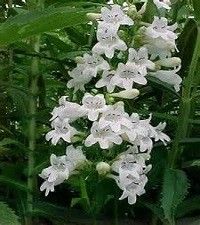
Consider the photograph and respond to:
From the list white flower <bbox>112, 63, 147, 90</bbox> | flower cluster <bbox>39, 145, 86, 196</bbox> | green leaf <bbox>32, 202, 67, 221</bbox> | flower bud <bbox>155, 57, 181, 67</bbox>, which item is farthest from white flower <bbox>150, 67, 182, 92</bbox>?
green leaf <bbox>32, 202, 67, 221</bbox>

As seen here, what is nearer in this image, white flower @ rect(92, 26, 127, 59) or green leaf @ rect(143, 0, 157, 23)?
white flower @ rect(92, 26, 127, 59)

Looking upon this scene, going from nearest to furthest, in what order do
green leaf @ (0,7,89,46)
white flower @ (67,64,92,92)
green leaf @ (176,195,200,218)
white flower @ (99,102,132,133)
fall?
green leaf @ (0,7,89,46) → white flower @ (99,102,132,133) → white flower @ (67,64,92,92) → green leaf @ (176,195,200,218)

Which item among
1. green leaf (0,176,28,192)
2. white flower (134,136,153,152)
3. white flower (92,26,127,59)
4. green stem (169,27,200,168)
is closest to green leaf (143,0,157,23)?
green stem (169,27,200,168)

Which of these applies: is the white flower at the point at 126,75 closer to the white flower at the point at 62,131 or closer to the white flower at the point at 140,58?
the white flower at the point at 140,58

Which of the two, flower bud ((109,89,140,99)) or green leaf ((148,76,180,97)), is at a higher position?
flower bud ((109,89,140,99))

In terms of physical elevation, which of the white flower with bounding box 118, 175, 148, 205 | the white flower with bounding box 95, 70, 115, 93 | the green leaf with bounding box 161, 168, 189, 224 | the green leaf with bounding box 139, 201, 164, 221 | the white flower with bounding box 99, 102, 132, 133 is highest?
the white flower with bounding box 95, 70, 115, 93

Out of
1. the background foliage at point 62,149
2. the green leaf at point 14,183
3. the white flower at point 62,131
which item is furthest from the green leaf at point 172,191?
the green leaf at point 14,183

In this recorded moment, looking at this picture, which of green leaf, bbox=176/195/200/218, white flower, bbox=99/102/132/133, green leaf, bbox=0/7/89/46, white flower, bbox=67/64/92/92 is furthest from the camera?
green leaf, bbox=176/195/200/218

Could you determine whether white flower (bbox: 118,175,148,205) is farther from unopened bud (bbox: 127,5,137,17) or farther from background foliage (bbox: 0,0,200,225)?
unopened bud (bbox: 127,5,137,17)
